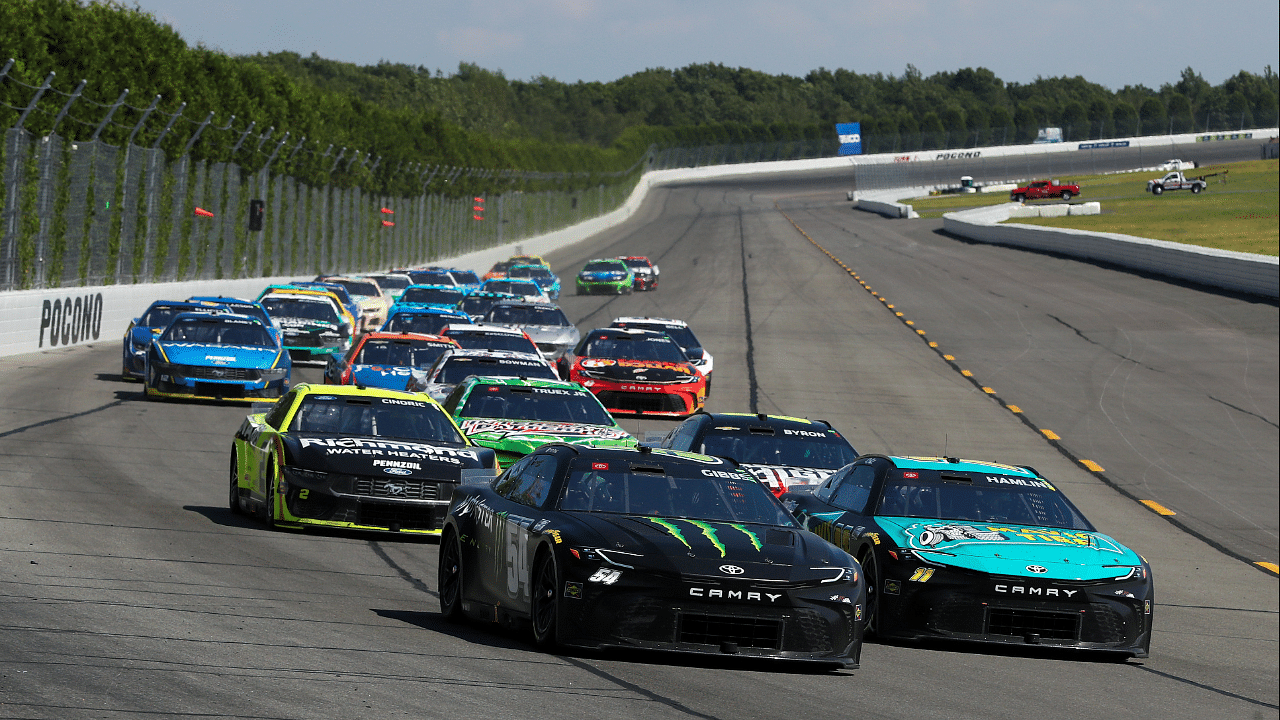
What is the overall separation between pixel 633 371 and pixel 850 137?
140m

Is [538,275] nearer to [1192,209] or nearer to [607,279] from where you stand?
[607,279]

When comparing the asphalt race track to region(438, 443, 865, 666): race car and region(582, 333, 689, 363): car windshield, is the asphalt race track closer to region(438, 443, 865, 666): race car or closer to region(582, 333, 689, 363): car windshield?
region(438, 443, 865, 666): race car

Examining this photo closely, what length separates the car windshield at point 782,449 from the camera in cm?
1488

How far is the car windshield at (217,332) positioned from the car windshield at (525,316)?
20.3ft

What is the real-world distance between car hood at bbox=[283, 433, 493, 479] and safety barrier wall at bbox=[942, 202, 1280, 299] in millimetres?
36380

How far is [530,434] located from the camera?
15.1 meters

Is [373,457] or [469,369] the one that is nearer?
[373,457]

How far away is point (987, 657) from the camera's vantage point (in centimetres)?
1020

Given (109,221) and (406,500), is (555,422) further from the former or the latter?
(109,221)

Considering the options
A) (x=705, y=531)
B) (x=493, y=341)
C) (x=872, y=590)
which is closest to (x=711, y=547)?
(x=705, y=531)

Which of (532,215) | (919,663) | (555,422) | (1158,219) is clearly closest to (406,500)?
(555,422)

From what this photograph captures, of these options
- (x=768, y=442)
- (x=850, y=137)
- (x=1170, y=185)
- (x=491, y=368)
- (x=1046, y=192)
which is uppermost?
(x=850, y=137)

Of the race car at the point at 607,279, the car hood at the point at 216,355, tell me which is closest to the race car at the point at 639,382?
the car hood at the point at 216,355

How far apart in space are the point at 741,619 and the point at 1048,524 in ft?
11.3
